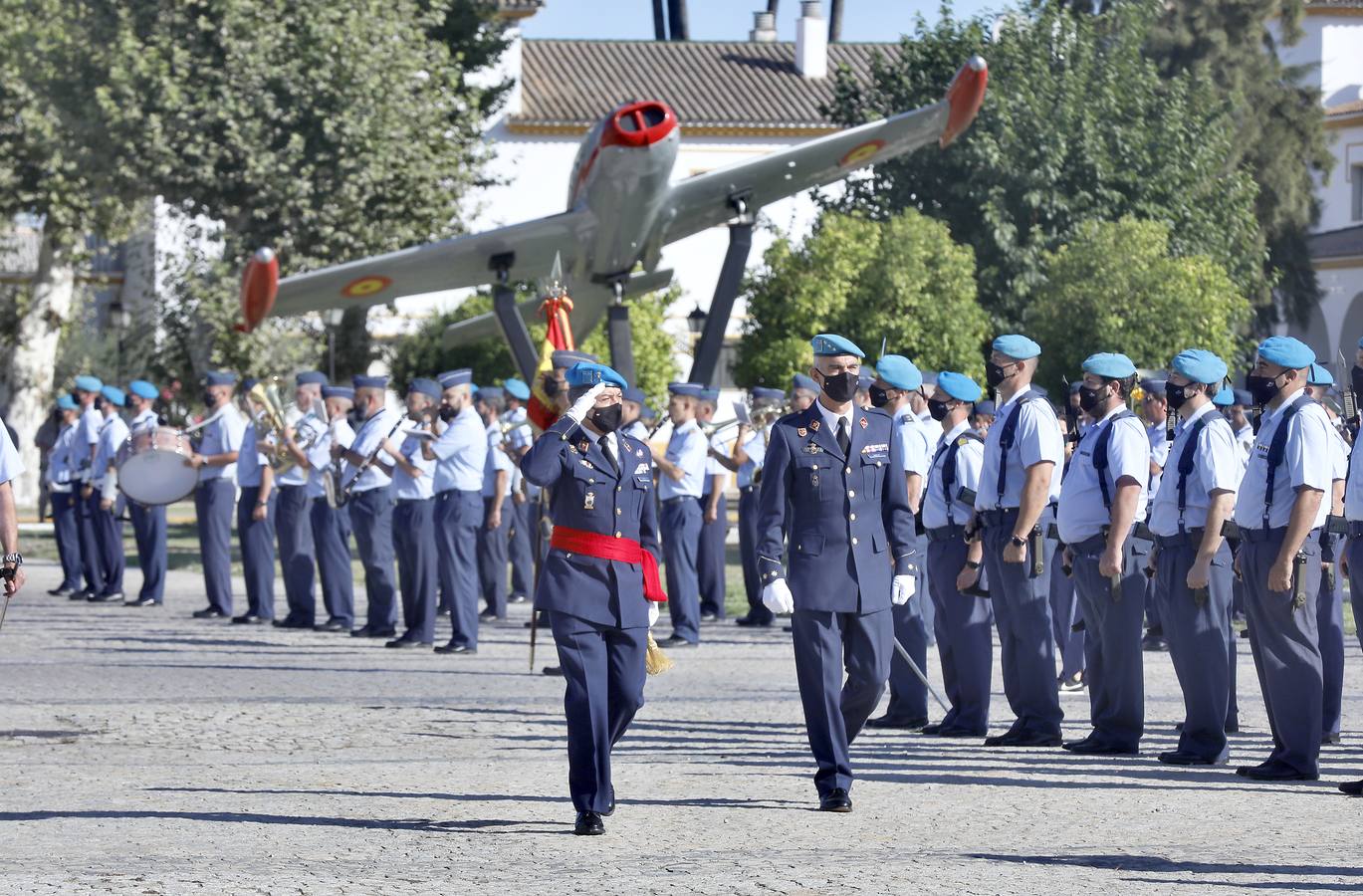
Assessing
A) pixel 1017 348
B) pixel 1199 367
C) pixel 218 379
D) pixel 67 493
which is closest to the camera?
pixel 1199 367

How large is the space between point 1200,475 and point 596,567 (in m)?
3.22

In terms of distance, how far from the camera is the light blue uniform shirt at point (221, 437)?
18.6 metres

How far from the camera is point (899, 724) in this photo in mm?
11664

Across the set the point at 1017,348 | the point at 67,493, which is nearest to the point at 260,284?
the point at 67,493

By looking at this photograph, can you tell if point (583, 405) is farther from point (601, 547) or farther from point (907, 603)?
point (907, 603)

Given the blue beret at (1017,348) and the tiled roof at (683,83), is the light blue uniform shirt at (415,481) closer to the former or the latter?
the blue beret at (1017,348)

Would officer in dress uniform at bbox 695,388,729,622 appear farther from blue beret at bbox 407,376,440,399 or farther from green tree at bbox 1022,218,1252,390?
green tree at bbox 1022,218,1252,390

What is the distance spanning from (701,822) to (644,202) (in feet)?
51.0

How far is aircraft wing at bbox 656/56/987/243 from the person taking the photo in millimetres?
24953

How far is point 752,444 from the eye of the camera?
19.4 meters

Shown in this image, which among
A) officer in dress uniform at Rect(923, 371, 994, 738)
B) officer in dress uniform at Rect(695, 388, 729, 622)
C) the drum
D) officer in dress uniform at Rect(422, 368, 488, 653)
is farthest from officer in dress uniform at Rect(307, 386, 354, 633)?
officer in dress uniform at Rect(923, 371, 994, 738)

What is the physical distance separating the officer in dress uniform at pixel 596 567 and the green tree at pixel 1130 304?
25.4 meters

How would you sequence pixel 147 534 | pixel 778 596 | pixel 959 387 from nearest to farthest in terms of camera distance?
pixel 778 596 < pixel 959 387 < pixel 147 534

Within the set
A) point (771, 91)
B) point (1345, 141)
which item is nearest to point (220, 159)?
point (771, 91)
